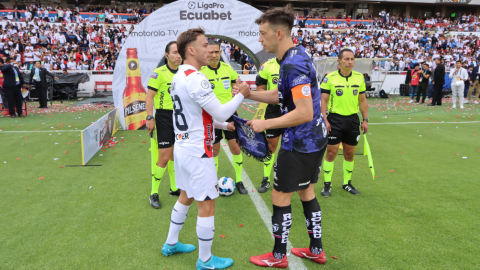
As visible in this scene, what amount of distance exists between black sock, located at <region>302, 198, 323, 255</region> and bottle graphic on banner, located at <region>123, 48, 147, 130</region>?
8.17 m

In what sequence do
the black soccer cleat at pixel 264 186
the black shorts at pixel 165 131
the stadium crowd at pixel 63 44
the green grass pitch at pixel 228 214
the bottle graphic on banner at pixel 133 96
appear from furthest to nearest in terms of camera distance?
1. the stadium crowd at pixel 63 44
2. the bottle graphic on banner at pixel 133 96
3. the black soccer cleat at pixel 264 186
4. the black shorts at pixel 165 131
5. the green grass pitch at pixel 228 214

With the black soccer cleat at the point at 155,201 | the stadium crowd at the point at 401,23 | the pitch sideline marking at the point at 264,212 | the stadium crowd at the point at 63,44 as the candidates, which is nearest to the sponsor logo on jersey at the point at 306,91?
the pitch sideline marking at the point at 264,212

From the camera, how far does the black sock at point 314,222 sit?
3148mm

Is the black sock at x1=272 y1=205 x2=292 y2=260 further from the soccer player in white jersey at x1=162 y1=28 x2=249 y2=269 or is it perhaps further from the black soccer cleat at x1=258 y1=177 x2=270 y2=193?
the black soccer cleat at x1=258 y1=177 x2=270 y2=193

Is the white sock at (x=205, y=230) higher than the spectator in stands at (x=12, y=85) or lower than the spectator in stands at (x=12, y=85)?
lower

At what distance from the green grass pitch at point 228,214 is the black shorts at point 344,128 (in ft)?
3.08

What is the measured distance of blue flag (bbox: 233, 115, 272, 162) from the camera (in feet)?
9.96

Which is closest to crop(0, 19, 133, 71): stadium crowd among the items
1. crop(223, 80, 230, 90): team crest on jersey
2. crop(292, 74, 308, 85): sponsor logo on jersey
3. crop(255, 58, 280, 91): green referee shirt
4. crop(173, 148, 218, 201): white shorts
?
crop(223, 80, 230, 90): team crest on jersey

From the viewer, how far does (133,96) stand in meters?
10.3

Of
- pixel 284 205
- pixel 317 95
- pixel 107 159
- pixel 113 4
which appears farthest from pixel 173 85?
pixel 113 4

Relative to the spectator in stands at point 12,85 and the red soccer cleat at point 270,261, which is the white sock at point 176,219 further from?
the spectator in stands at point 12,85

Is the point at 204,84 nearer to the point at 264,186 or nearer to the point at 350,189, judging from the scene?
A: the point at 264,186

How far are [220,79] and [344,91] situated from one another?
1.94 metres

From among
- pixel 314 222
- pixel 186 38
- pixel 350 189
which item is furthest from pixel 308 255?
pixel 186 38
